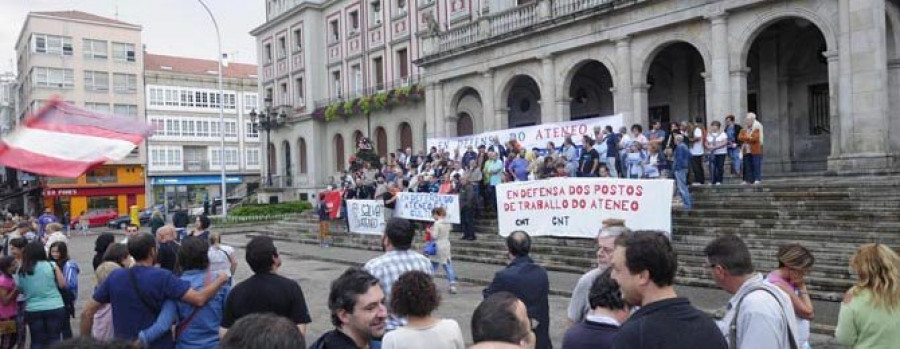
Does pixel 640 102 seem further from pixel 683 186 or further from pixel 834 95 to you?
pixel 683 186

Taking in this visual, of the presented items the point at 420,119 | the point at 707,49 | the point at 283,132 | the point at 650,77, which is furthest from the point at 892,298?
the point at 283,132

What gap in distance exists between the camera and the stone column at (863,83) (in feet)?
50.4

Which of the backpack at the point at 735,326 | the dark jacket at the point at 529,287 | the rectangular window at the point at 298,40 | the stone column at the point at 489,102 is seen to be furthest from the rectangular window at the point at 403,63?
the backpack at the point at 735,326

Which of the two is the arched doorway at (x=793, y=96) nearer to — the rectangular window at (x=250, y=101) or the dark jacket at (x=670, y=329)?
the dark jacket at (x=670, y=329)

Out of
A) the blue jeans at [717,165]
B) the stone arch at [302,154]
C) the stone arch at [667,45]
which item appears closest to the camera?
the blue jeans at [717,165]

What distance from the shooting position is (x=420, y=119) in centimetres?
3681

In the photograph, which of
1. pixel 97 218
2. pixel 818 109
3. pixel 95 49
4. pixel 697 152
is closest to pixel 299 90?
pixel 97 218

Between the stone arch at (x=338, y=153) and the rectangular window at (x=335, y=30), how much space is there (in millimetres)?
6390

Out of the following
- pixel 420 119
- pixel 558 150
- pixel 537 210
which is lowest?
pixel 537 210

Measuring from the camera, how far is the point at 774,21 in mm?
17578

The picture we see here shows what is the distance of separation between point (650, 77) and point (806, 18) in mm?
7991

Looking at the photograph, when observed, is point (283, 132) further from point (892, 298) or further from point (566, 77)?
point (892, 298)

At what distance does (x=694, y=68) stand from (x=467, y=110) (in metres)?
10.1

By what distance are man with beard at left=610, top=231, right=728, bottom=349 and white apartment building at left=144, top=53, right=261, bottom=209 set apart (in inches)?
2458
